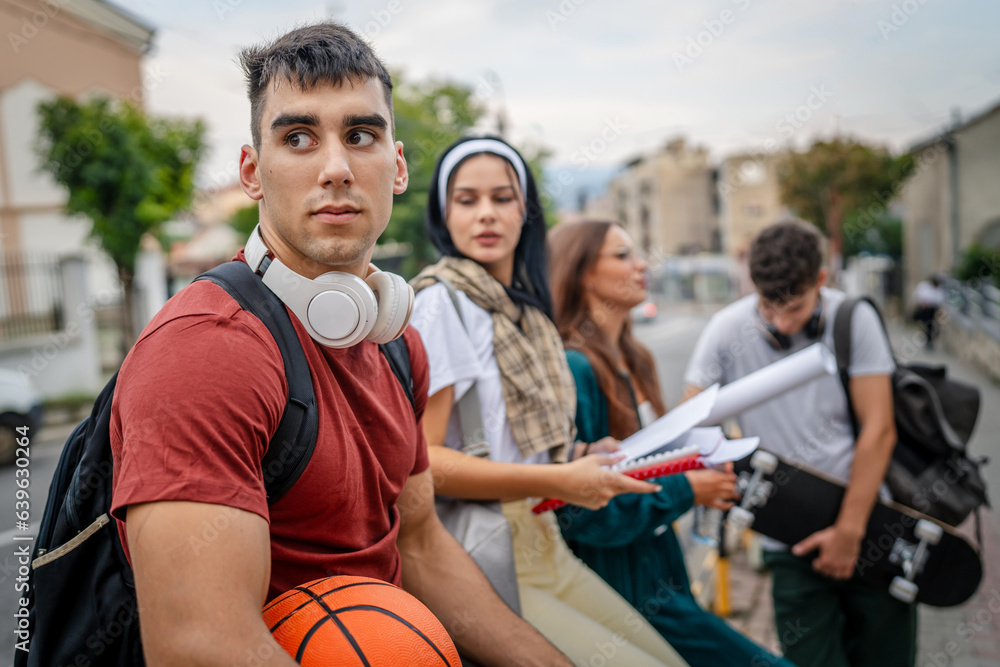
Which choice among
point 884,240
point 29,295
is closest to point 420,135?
point 29,295

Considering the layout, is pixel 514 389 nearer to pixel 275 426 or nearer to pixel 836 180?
pixel 275 426

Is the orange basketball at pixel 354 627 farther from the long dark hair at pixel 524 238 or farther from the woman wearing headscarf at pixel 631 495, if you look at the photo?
the long dark hair at pixel 524 238

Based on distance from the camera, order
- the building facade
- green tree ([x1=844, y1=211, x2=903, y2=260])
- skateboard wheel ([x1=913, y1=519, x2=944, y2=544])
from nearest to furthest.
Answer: skateboard wheel ([x1=913, y1=519, x2=944, y2=544]), the building facade, green tree ([x1=844, y1=211, x2=903, y2=260])

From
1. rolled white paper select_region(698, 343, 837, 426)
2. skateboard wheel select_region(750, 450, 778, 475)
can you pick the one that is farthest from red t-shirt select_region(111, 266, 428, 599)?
skateboard wheel select_region(750, 450, 778, 475)

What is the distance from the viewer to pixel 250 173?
1632 mm

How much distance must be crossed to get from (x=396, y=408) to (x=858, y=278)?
109 feet

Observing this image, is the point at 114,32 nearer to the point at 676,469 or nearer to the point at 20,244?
the point at 20,244

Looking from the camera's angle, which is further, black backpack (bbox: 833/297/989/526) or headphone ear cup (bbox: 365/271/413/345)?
black backpack (bbox: 833/297/989/526)

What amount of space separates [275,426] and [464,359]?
1093mm

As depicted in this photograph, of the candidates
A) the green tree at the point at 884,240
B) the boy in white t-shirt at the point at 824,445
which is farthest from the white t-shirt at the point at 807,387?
the green tree at the point at 884,240

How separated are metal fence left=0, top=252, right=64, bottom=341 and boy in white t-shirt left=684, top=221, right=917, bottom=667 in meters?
15.2

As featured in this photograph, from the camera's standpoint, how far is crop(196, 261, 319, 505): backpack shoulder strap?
4.37ft

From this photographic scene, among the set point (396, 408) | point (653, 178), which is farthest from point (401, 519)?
point (653, 178)

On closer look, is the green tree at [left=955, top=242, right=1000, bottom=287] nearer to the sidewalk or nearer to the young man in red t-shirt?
the sidewalk
